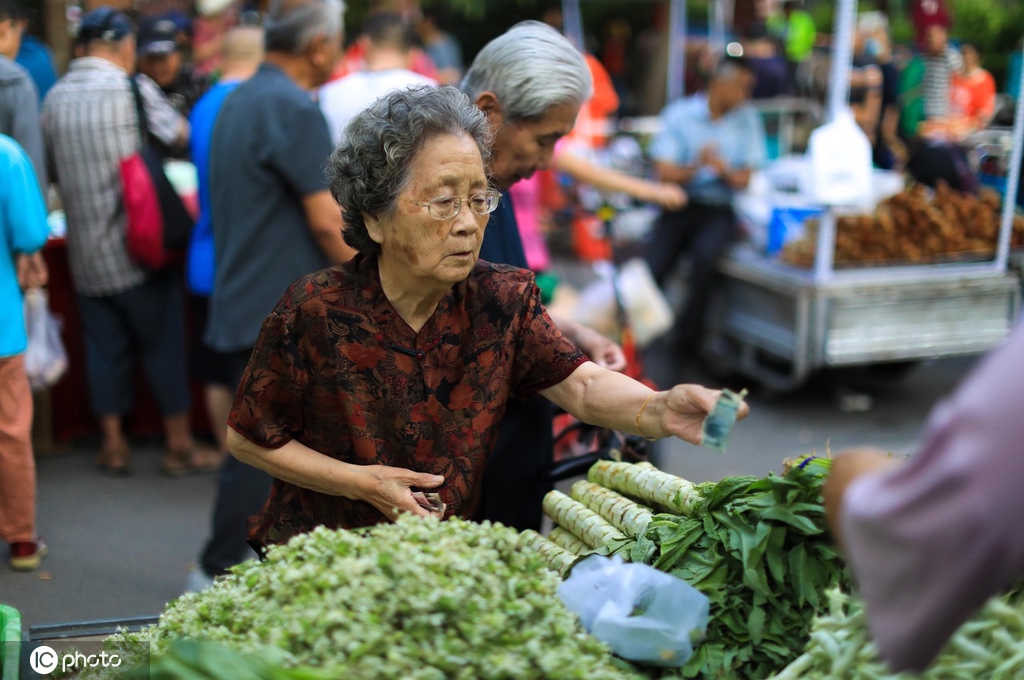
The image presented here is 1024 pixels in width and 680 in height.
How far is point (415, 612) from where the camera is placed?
151 cm

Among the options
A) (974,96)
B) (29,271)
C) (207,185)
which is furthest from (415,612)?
(974,96)

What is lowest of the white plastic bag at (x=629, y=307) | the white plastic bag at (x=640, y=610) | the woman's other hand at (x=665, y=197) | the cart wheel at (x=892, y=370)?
the cart wheel at (x=892, y=370)

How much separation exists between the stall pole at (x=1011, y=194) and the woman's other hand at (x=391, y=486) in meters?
5.02

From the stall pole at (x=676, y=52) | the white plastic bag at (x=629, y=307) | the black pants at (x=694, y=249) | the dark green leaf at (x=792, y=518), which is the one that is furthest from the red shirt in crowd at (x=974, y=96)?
the dark green leaf at (x=792, y=518)

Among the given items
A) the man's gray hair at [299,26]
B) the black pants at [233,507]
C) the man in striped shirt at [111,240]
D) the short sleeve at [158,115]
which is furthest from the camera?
the short sleeve at [158,115]

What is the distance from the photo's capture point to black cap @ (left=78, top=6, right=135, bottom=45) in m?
4.52

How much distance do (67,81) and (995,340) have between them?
5.16 m

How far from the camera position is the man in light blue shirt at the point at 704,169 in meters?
6.30

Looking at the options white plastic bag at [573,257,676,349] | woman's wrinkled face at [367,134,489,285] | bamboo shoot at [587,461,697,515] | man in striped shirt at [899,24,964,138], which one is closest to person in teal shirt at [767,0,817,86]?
man in striped shirt at [899,24,964,138]

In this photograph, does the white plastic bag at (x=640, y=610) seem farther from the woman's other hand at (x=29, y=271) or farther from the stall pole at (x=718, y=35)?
the stall pole at (x=718, y=35)

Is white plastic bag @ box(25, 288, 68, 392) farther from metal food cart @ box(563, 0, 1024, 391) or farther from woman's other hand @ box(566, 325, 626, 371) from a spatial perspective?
metal food cart @ box(563, 0, 1024, 391)

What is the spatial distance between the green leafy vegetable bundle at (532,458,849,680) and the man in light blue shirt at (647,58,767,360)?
452 cm

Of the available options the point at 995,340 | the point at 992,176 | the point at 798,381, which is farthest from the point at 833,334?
the point at 992,176

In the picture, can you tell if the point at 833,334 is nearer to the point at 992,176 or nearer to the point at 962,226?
the point at 962,226
